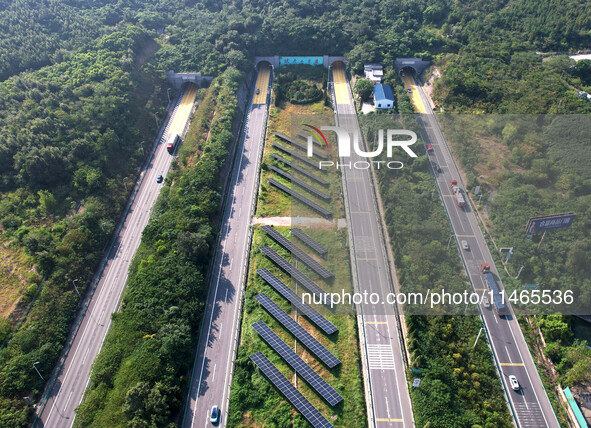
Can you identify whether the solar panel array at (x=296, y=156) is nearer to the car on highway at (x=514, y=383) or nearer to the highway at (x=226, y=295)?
the highway at (x=226, y=295)

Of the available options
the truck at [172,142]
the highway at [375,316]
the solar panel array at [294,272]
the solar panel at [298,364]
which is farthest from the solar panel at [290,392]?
the truck at [172,142]

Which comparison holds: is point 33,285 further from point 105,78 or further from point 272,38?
point 272,38

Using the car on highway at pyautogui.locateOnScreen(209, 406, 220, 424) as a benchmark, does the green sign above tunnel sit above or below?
above

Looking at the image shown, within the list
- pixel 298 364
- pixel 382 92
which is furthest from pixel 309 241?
pixel 382 92

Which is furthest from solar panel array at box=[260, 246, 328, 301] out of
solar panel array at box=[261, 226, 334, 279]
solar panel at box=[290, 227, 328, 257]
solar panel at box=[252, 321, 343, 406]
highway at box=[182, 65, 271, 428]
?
solar panel at box=[252, 321, 343, 406]

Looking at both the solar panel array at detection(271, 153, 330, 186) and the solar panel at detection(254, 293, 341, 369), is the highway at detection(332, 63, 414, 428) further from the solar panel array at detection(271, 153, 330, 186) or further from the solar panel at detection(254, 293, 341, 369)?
the solar panel at detection(254, 293, 341, 369)

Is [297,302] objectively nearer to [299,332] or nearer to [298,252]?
[299,332]
